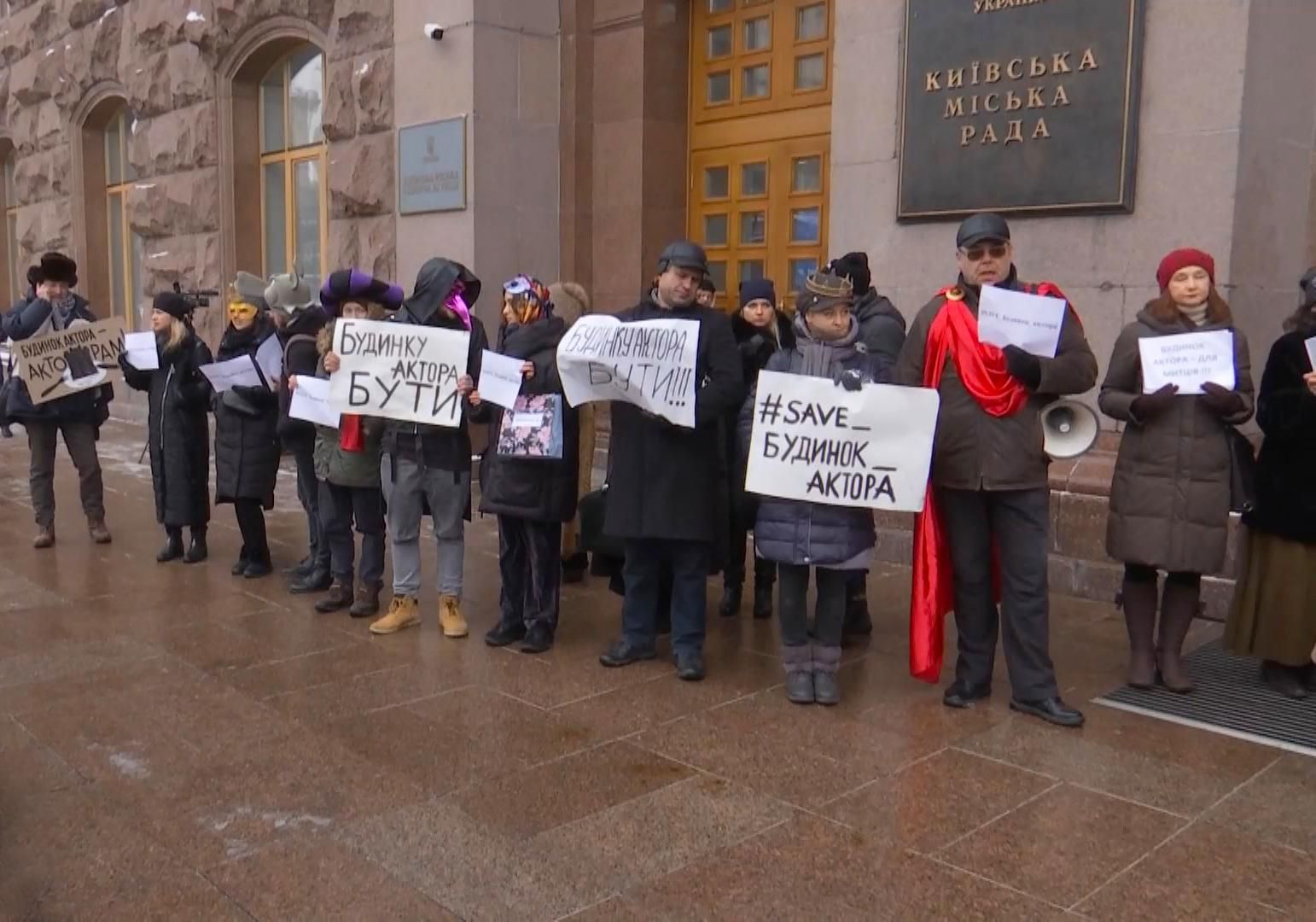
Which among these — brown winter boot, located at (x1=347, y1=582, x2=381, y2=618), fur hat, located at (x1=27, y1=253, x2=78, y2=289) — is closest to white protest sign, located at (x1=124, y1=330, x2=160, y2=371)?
fur hat, located at (x1=27, y1=253, x2=78, y2=289)

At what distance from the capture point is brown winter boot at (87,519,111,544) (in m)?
8.47

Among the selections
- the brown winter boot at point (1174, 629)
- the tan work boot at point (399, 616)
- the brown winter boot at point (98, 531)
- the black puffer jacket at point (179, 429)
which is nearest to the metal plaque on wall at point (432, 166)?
the black puffer jacket at point (179, 429)

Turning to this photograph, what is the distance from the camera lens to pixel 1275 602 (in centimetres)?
526

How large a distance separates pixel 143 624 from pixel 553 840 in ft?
11.3

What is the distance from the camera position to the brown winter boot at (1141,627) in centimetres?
532

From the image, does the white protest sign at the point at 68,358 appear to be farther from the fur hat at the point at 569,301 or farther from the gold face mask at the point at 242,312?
the fur hat at the point at 569,301

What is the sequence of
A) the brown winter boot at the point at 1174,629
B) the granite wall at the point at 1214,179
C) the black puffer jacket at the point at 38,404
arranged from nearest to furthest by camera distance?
A: 1. the brown winter boot at the point at 1174,629
2. the granite wall at the point at 1214,179
3. the black puffer jacket at the point at 38,404

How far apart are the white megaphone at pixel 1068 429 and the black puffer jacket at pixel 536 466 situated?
2.13 m

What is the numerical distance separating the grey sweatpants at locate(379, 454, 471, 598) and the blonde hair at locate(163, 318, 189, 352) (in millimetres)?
2230

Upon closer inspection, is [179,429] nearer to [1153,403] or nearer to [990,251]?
[990,251]

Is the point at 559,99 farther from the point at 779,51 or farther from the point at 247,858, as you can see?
the point at 247,858

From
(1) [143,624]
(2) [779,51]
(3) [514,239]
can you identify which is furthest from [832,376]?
(3) [514,239]

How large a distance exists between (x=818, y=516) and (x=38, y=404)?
5.76 meters

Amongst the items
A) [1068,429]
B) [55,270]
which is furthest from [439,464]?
[55,270]
